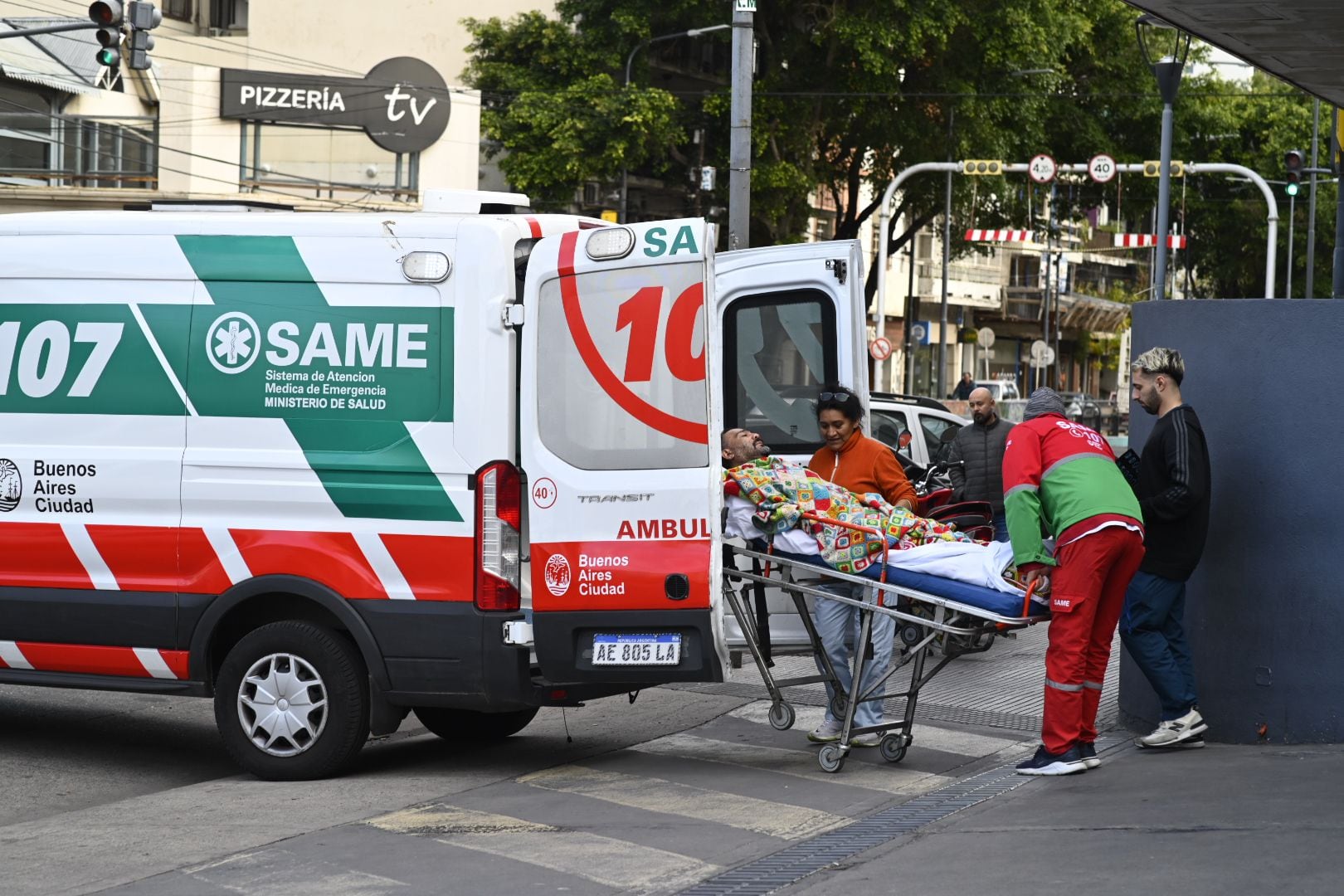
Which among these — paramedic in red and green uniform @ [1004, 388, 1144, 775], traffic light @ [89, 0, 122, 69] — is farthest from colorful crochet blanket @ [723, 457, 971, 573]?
traffic light @ [89, 0, 122, 69]

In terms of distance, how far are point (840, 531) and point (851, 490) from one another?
88 cm

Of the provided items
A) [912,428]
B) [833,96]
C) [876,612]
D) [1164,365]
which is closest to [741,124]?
[912,428]

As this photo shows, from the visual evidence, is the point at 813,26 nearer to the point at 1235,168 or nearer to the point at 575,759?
the point at 1235,168

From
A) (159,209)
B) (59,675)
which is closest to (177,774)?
(59,675)

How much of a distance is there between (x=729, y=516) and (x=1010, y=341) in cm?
7185

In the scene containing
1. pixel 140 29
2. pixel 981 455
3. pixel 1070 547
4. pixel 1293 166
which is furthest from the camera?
pixel 1293 166

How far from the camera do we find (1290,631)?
26.2 feet

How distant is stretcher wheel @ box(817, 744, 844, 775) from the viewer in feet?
25.7

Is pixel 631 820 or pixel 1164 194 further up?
pixel 1164 194

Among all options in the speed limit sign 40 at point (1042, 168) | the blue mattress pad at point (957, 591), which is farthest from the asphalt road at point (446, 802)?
the speed limit sign 40 at point (1042, 168)

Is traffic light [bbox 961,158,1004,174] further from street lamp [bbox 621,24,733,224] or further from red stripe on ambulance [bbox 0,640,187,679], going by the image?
red stripe on ambulance [bbox 0,640,187,679]

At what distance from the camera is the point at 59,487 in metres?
7.93

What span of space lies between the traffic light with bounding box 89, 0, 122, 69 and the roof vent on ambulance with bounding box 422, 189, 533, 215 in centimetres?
1084

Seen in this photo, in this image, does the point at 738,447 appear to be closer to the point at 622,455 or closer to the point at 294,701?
the point at 622,455
